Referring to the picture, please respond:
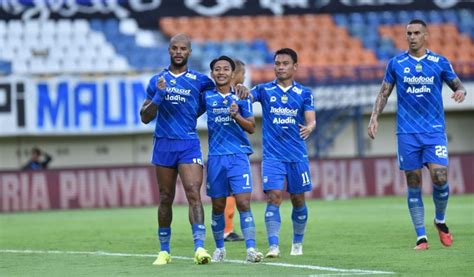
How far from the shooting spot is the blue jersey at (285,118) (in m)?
12.8

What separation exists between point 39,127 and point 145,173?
523cm

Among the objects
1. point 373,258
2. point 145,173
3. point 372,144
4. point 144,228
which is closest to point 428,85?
point 373,258

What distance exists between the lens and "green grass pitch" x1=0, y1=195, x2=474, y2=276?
1097 centimetres

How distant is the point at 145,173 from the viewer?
2827cm

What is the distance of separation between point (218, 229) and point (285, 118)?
4.66 ft

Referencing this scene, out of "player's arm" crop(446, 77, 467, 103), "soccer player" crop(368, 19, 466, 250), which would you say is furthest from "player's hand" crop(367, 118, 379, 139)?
"player's arm" crop(446, 77, 467, 103)

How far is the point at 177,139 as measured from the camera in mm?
12039

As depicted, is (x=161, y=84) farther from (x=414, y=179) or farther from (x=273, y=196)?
(x=414, y=179)

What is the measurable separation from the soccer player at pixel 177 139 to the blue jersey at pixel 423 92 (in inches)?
93.2

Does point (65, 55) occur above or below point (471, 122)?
above

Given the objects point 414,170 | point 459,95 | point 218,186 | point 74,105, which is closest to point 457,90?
point 459,95

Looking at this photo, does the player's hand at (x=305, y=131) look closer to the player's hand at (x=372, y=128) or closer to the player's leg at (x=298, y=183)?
the player's leg at (x=298, y=183)

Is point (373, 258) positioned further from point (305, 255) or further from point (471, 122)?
point (471, 122)

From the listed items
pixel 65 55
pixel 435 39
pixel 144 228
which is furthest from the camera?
pixel 435 39
